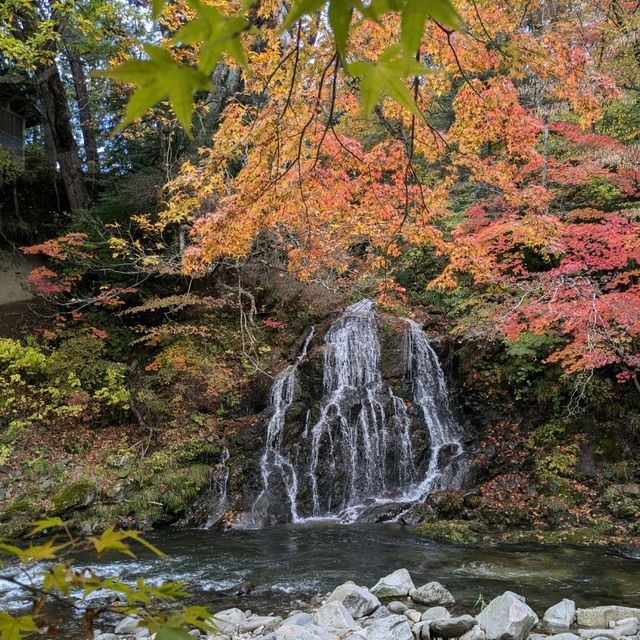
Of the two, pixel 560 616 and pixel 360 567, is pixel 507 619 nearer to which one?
pixel 560 616

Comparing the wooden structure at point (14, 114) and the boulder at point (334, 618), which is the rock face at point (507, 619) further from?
the wooden structure at point (14, 114)

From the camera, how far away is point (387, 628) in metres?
4.48

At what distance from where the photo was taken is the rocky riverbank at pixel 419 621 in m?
4.38

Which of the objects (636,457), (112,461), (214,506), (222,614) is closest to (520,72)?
(222,614)

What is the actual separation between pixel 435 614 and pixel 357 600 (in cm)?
79

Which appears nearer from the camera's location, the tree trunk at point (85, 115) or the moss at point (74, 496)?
the moss at point (74, 496)

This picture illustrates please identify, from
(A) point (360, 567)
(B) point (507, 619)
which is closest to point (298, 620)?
(B) point (507, 619)

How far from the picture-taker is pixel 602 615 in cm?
484

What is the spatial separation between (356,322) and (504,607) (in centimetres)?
883

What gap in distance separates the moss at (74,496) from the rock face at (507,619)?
699 cm

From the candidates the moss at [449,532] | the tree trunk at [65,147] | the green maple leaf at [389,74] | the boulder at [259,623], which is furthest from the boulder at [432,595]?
the tree trunk at [65,147]

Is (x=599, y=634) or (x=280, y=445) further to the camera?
(x=280, y=445)

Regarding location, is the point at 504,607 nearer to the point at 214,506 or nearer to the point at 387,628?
Answer: the point at 387,628

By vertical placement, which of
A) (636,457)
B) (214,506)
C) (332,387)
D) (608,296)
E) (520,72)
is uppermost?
(520,72)
